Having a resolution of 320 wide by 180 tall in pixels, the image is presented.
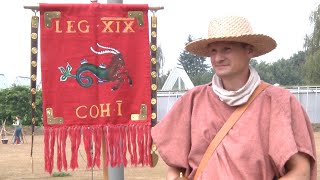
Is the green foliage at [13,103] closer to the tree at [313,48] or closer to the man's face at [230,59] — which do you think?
the tree at [313,48]

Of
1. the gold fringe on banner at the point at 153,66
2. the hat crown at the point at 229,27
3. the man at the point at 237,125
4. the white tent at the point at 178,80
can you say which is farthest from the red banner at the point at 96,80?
A: the white tent at the point at 178,80

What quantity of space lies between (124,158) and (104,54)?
684mm

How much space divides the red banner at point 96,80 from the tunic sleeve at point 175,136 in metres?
1.31

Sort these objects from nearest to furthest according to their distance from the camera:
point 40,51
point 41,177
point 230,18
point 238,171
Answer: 1. point 238,171
2. point 230,18
3. point 40,51
4. point 41,177

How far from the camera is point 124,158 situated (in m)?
4.12

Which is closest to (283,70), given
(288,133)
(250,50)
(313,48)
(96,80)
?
(313,48)

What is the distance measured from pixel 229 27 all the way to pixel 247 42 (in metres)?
0.10

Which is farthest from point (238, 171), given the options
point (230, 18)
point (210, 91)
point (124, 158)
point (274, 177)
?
point (124, 158)

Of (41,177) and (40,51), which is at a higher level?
(40,51)

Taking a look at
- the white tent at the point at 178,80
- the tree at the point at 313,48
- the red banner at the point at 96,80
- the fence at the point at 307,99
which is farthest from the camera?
the white tent at the point at 178,80

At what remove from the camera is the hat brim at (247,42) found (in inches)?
105

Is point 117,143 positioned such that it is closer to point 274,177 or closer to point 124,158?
point 124,158

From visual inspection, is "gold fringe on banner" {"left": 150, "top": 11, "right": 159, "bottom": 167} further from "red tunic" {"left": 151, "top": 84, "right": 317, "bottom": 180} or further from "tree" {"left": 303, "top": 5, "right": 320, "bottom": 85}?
"tree" {"left": 303, "top": 5, "right": 320, "bottom": 85}

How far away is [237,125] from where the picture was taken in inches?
104
